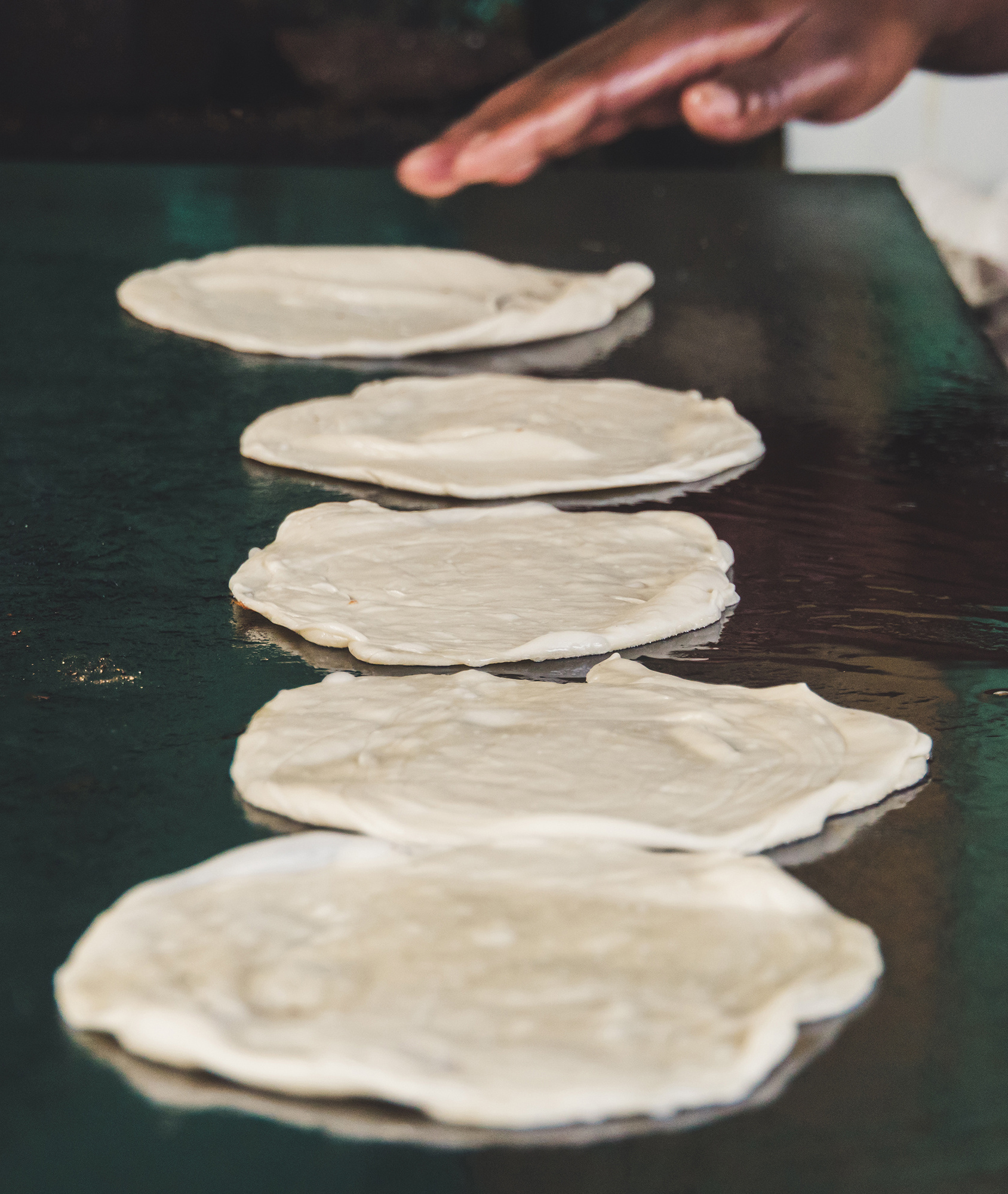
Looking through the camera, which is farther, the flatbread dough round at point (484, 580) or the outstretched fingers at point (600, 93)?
the outstretched fingers at point (600, 93)

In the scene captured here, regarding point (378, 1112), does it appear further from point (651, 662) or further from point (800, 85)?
Answer: point (800, 85)

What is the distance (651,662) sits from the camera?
1.33m

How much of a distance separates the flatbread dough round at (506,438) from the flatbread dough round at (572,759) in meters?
0.54

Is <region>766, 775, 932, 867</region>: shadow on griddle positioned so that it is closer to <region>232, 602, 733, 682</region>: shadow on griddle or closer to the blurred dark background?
<region>232, 602, 733, 682</region>: shadow on griddle

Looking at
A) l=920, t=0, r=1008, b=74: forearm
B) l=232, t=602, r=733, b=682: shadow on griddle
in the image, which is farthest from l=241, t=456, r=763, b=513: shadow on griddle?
l=920, t=0, r=1008, b=74: forearm

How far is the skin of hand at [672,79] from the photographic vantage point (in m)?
1.85

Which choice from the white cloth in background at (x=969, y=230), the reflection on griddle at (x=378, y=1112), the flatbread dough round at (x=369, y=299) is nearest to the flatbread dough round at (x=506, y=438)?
the flatbread dough round at (x=369, y=299)

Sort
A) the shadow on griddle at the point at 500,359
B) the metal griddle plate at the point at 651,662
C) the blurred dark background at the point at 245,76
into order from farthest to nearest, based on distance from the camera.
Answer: the blurred dark background at the point at 245,76 → the shadow on griddle at the point at 500,359 → the metal griddle plate at the point at 651,662

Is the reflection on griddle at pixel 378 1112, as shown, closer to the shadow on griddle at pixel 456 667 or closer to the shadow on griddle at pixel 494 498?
the shadow on griddle at pixel 456 667

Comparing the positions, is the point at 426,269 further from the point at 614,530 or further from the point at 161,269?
the point at 614,530

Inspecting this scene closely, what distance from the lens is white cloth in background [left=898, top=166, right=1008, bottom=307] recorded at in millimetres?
3896

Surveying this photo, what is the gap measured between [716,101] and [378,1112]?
1.26m

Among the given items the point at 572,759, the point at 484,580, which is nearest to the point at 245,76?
the point at 484,580

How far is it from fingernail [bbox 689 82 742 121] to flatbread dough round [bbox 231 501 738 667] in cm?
46
